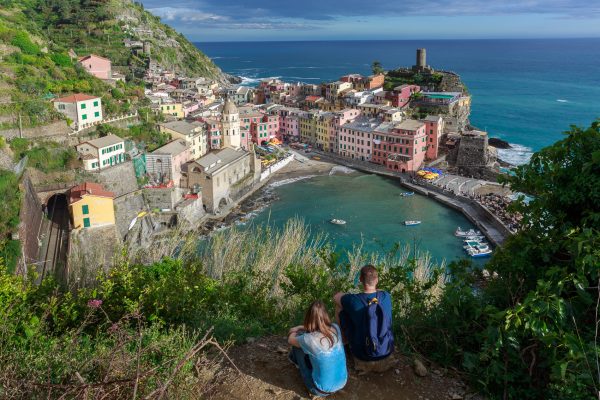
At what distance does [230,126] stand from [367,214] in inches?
369

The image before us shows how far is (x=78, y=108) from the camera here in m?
19.9

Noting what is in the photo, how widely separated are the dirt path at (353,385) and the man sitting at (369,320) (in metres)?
0.12

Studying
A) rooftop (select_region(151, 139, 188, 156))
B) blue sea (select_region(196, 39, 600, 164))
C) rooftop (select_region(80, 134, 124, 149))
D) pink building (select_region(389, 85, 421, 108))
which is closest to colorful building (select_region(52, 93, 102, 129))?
rooftop (select_region(80, 134, 124, 149))

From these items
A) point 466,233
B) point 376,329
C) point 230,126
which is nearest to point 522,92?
point 230,126

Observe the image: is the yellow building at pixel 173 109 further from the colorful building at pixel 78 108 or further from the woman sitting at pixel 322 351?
the woman sitting at pixel 322 351

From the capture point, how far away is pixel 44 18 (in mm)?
41562

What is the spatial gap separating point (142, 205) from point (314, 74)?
6722cm

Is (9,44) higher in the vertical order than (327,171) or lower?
higher

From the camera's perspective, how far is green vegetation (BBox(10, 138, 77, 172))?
55.5ft

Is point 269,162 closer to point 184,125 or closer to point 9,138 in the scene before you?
point 184,125

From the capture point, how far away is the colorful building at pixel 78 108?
64.8 feet

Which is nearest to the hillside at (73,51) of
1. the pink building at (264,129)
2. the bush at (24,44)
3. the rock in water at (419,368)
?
the bush at (24,44)

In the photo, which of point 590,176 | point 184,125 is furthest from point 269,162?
point 590,176

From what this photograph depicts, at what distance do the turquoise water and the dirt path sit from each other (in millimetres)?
14021
